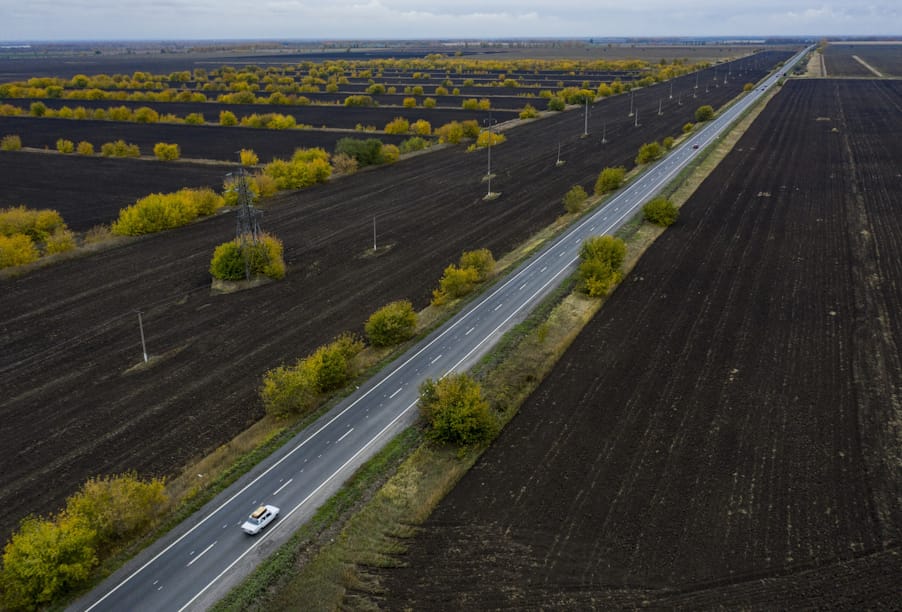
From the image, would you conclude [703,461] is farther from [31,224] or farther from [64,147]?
[64,147]

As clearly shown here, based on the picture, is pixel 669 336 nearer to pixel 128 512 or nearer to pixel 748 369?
pixel 748 369

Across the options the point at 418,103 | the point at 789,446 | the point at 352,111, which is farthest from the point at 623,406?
the point at 418,103

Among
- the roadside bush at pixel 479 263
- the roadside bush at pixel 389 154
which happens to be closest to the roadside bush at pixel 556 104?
the roadside bush at pixel 389 154

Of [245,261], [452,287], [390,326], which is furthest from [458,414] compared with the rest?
[245,261]

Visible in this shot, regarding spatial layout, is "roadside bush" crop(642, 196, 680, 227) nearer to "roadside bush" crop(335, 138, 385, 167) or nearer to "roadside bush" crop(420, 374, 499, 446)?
"roadside bush" crop(420, 374, 499, 446)

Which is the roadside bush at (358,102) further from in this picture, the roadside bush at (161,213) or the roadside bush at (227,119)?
the roadside bush at (161,213)
